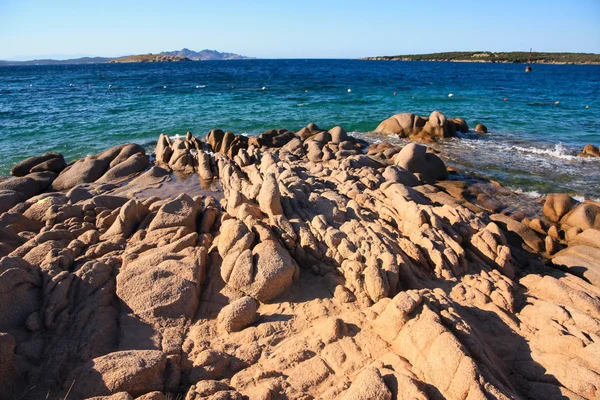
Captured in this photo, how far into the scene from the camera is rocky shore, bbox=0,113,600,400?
179 inches

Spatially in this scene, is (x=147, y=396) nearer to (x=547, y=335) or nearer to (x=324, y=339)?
(x=324, y=339)

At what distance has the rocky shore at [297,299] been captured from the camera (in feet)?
14.9

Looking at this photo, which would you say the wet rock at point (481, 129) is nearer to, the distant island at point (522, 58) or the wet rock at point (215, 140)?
the wet rock at point (215, 140)

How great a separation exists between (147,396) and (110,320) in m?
2.05

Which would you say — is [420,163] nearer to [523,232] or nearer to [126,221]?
[523,232]

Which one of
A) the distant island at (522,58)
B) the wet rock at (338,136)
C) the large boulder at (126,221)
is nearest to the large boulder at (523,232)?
the wet rock at (338,136)

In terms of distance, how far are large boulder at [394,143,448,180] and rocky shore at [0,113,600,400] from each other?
3.75 meters

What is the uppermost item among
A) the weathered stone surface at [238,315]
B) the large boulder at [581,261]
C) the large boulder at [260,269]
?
the large boulder at [260,269]

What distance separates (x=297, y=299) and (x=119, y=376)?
2974mm

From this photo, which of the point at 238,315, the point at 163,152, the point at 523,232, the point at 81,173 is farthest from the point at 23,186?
the point at 523,232

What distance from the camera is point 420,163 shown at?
13.4m

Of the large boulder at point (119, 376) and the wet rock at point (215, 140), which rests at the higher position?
the wet rock at point (215, 140)

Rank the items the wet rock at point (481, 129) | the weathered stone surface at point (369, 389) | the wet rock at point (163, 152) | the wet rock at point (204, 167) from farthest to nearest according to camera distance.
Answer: the wet rock at point (481, 129) < the wet rock at point (163, 152) < the wet rock at point (204, 167) < the weathered stone surface at point (369, 389)

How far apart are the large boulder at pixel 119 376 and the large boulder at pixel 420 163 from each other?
36.1ft
